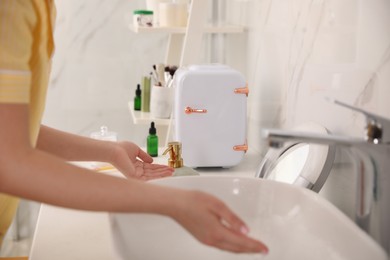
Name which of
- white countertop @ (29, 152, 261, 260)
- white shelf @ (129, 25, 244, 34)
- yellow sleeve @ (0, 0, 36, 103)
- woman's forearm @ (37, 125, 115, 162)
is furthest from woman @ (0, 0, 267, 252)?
white shelf @ (129, 25, 244, 34)

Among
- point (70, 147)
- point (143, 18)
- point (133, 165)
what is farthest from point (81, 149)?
point (143, 18)

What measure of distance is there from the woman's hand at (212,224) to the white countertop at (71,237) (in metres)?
0.34

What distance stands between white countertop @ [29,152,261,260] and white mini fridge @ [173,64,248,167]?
1.44 ft

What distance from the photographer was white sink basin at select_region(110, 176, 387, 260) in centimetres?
97

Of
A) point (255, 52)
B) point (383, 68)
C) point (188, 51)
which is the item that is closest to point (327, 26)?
point (383, 68)

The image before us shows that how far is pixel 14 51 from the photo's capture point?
84cm

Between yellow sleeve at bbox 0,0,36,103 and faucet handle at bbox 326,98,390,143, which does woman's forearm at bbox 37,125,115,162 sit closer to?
yellow sleeve at bbox 0,0,36,103

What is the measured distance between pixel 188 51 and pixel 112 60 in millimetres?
1002

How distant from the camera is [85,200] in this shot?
813mm

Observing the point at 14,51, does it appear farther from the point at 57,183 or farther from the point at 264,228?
the point at 264,228

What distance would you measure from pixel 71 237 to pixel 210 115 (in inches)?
24.3

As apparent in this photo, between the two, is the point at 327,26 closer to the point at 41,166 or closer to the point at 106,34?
the point at 41,166

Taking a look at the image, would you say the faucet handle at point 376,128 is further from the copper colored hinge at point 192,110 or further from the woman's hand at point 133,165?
the copper colored hinge at point 192,110

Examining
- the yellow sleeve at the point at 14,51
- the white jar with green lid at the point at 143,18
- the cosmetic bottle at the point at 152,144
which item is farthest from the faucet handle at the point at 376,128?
the white jar with green lid at the point at 143,18
